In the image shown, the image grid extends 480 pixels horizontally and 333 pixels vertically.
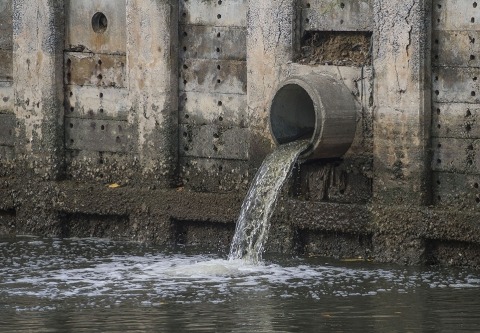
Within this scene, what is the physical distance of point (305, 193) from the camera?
48.7 feet

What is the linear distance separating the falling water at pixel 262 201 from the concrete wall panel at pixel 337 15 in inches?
42.8

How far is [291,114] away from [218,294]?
2.85m

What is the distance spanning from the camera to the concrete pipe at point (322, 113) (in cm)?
1420

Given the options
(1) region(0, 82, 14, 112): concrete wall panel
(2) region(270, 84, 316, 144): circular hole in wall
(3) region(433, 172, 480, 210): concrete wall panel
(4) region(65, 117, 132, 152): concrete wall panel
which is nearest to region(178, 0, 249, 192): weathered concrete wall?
(2) region(270, 84, 316, 144): circular hole in wall

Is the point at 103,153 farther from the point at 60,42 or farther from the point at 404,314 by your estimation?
the point at 404,314

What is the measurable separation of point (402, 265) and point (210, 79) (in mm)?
2797

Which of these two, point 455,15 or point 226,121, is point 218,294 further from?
point 455,15

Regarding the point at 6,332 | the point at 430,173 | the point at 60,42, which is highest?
the point at 60,42

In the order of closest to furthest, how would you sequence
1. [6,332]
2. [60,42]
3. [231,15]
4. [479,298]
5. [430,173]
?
[6,332] → [479,298] → [430,173] → [231,15] → [60,42]

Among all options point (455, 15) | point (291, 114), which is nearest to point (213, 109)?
point (291, 114)

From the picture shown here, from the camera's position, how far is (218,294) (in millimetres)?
12609

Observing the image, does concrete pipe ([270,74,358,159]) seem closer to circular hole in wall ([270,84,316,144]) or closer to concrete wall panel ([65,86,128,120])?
circular hole in wall ([270,84,316,144])

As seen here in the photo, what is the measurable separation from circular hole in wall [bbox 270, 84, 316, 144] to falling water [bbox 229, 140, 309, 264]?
0.19m

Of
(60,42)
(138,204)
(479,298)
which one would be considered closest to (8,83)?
(60,42)
